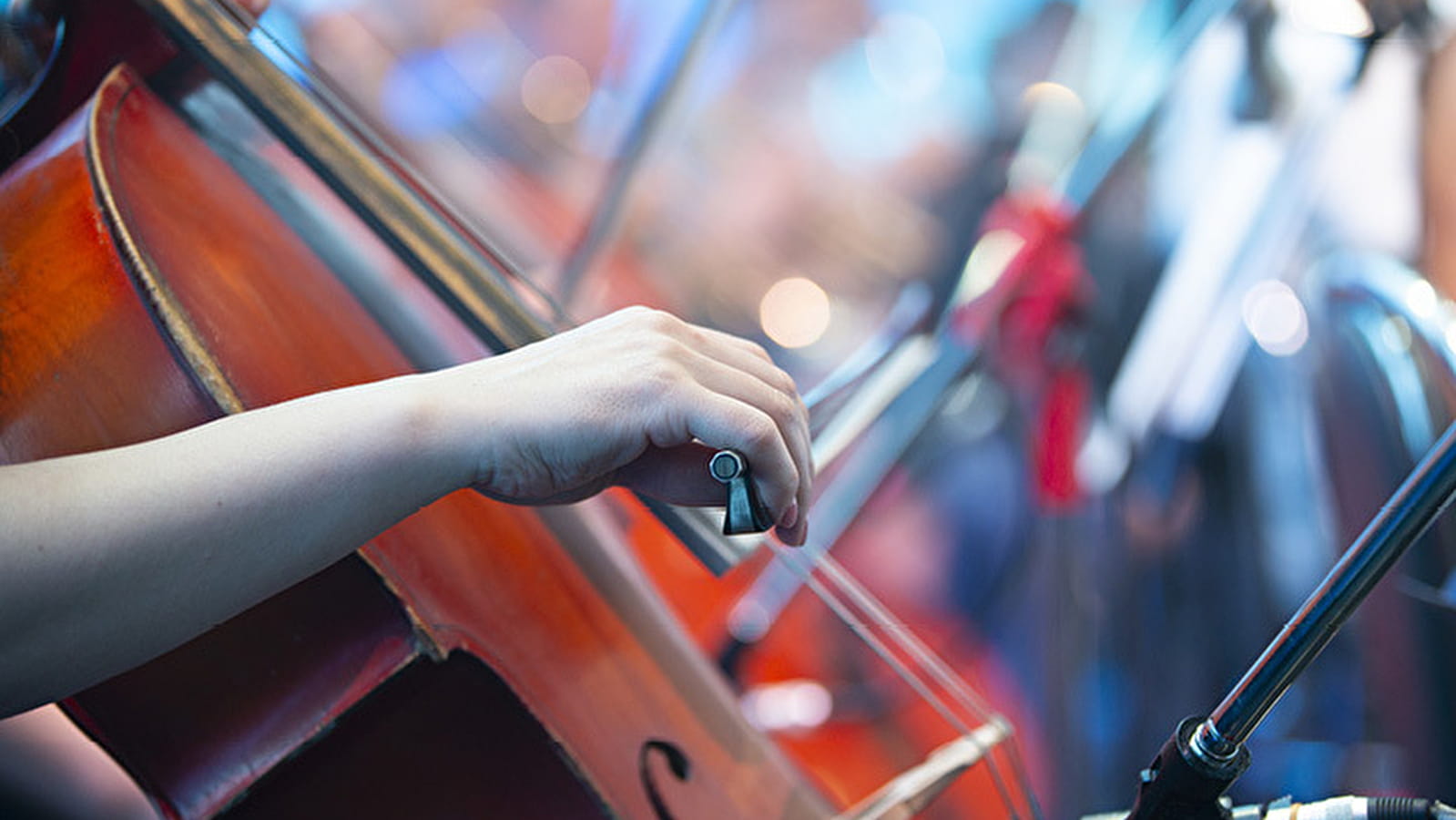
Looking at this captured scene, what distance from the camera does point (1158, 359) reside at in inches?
51.9

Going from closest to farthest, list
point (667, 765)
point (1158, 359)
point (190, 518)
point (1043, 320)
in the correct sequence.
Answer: point (190, 518) → point (667, 765) → point (1043, 320) → point (1158, 359)

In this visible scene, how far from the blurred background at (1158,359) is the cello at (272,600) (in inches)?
4.7

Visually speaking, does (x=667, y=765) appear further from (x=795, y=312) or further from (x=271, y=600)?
(x=795, y=312)

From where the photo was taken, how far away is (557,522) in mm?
502

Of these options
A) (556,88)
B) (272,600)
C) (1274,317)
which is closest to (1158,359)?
(1274,317)

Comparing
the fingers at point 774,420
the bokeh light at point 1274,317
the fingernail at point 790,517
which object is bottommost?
the bokeh light at point 1274,317

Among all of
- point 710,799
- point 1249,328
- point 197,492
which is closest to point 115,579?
point 197,492

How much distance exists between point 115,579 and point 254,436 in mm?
53

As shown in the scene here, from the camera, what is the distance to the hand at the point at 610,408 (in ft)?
1.12

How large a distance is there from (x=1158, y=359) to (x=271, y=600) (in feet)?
3.89

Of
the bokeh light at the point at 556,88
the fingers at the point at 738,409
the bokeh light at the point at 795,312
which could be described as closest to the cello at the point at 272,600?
the fingers at the point at 738,409

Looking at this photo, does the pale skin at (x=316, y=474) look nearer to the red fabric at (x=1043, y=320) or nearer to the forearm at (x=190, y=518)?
the forearm at (x=190, y=518)

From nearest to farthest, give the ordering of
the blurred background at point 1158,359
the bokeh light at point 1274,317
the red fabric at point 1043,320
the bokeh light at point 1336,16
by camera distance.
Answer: the blurred background at point 1158,359, the bokeh light at point 1336,16, the red fabric at point 1043,320, the bokeh light at point 1274,317

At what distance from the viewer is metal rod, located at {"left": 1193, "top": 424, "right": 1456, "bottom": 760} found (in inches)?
11.7
